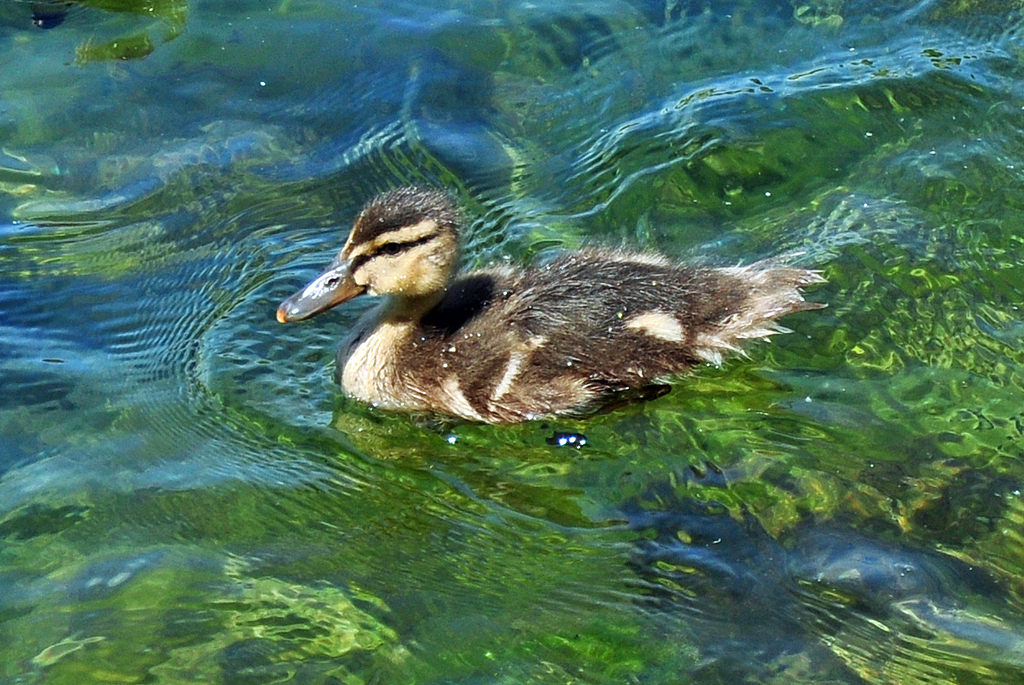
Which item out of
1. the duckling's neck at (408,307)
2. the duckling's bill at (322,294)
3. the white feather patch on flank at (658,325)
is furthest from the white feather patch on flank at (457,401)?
the white feather patch on flank at (658,325)

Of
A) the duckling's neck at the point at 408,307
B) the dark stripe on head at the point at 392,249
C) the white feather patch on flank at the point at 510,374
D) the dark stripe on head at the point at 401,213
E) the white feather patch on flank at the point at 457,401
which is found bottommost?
the white feather patch on flank at the point at 457,401

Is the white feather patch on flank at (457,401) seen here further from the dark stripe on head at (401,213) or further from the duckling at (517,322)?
the dark stripe on head at (401,213)

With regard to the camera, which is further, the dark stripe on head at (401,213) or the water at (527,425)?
the dark stripe on head at (401,213)

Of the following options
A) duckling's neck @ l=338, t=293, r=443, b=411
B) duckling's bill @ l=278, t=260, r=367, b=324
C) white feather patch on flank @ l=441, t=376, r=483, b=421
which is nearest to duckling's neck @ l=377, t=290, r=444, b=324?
duckling's neck @ l=338, t=293, r=443, b=411

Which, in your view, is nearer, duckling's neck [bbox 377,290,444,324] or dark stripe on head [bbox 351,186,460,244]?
dark stripe on head [bbox 351,186,460,244]

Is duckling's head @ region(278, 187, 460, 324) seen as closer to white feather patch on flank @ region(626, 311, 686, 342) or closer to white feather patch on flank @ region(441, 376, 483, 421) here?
white feather patch on flank @ region(441, 376, 483, 421)

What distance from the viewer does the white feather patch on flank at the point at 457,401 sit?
175 inches

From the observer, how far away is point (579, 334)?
439 cm

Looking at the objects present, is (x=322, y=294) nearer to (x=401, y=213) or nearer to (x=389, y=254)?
(x=389, y=254)

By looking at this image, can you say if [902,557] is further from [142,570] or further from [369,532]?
[142,570]

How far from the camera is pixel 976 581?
3.77 meters

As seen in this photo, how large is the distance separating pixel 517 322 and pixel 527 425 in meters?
0.36

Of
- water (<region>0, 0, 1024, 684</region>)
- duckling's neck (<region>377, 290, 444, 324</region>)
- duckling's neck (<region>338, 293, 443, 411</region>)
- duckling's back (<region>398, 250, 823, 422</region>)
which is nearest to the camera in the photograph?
water (<region>0, 0, 1024, 684</region>)

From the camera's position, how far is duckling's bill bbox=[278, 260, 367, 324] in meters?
4.46
